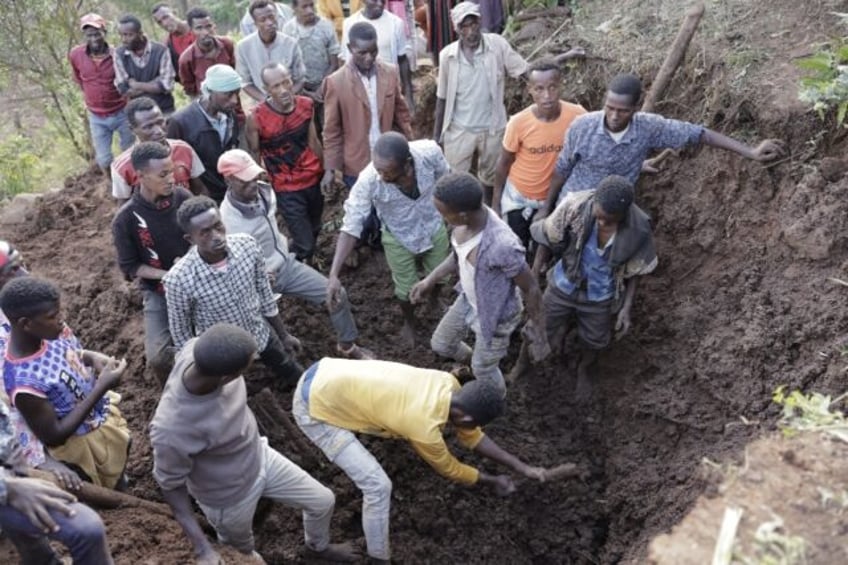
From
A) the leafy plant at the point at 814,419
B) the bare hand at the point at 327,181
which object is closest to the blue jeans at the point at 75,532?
the leafy plant at the point at 814,419

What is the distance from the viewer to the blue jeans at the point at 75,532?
3.01 m

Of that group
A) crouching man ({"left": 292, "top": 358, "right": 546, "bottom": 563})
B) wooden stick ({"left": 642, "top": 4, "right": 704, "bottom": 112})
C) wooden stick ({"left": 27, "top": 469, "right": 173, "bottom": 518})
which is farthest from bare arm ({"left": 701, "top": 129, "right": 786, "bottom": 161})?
wooden stick ({"left": 27, "top": 469, "right": 173, "bottom": 518})

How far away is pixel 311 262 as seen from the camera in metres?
6.63

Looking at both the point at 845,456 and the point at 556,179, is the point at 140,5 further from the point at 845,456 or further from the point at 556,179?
the point at 845,456

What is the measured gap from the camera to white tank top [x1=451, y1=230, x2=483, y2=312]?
14.1ft

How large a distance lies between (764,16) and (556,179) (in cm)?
251

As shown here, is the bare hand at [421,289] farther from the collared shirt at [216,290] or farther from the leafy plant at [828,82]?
the leafy plant at [828,82]

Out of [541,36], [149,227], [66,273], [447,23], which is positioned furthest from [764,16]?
[66,273]

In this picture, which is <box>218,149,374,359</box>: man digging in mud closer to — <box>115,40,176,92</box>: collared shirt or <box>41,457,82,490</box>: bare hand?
<box>41,457,82,490</box>: bare hand

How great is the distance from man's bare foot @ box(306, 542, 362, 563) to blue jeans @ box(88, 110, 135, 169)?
5.08 m

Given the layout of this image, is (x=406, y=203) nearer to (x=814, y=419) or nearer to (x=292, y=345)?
(x=292, y=345)

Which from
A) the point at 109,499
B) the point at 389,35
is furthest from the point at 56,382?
the point at 389,35

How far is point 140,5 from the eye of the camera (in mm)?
13430

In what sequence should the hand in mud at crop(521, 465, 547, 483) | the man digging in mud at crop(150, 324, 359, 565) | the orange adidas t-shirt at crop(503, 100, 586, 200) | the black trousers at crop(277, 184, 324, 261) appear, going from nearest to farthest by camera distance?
the man digging in mud at crop(150, 324, 359, 565)
the hand in mud at crop(521, 465, 547, 483)
the orange adidas t-shirt at crop(503, 100, 586, 200)
the black trousers at crop(277, 184, 324, 261)
